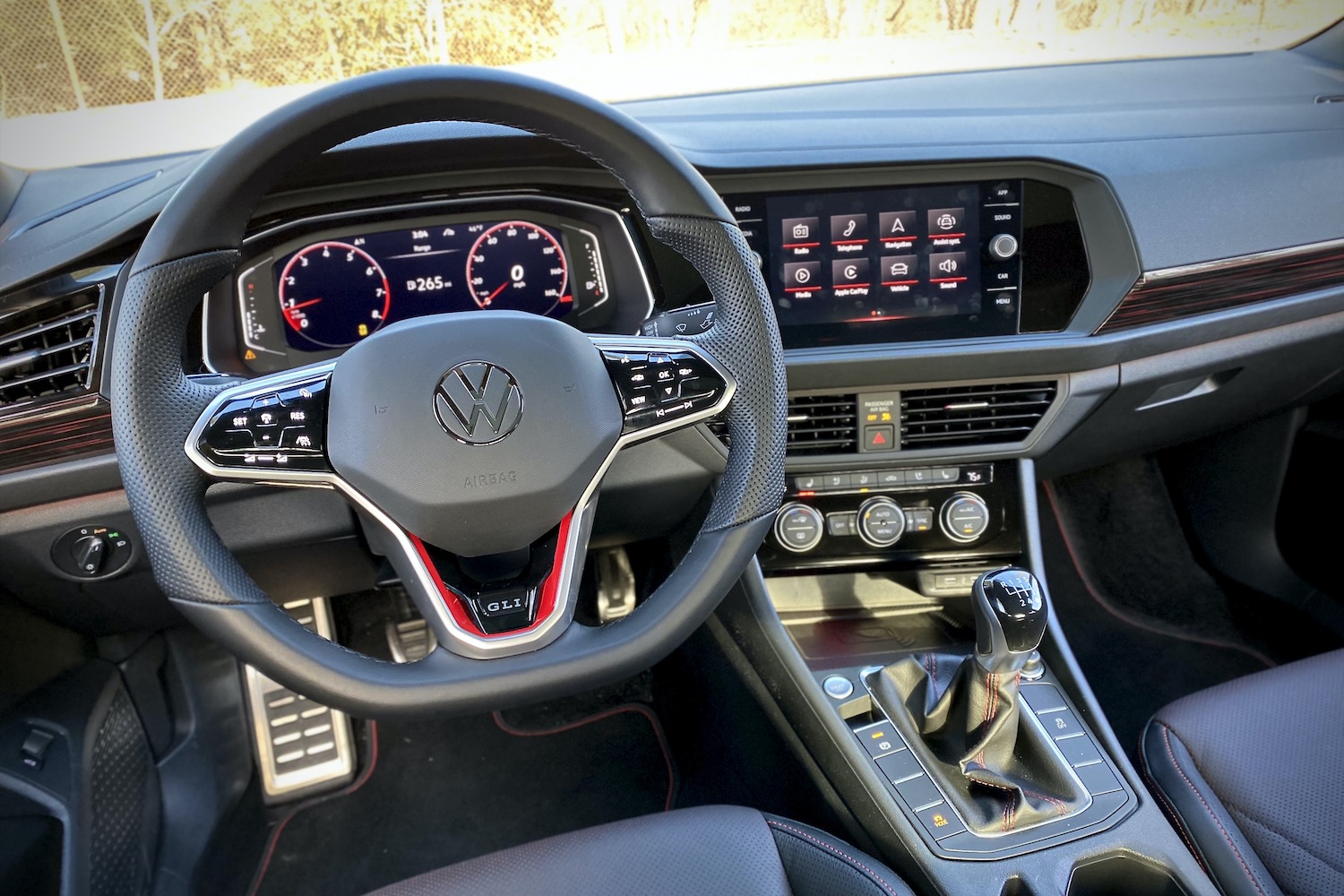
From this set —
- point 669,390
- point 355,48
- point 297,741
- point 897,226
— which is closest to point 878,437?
point 897,226

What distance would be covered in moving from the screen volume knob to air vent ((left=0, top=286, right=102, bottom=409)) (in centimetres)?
112

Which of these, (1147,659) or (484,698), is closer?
(484,698)

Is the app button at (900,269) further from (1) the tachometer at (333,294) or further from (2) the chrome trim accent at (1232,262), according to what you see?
(1) the tachometer at (333,294)

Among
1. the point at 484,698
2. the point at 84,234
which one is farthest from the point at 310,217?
the point at 484,698

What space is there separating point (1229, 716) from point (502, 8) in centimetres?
136

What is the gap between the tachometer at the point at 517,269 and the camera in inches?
51.1

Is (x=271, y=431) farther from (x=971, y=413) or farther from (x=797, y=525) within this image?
(x=971, y=413)

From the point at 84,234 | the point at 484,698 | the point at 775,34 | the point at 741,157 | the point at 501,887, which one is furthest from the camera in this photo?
the point at 775,34

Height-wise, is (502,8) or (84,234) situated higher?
(502,8)

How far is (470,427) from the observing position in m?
0.95

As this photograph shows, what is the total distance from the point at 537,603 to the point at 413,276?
0.52m

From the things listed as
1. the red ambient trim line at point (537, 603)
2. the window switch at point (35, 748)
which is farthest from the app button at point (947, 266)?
the window switch at point (35, 748)

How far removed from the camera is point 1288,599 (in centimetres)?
194

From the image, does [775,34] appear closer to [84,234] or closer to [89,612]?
[84,234]
